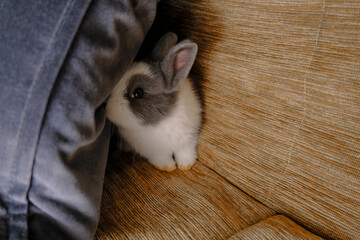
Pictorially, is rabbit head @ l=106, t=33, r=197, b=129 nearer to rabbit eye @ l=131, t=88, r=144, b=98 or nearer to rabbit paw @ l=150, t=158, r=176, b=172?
rabbit eye @ l=131, t=88, r=144, b=98

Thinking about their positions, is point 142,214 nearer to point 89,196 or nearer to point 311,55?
point 89,196

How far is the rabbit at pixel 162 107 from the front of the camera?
1004mm

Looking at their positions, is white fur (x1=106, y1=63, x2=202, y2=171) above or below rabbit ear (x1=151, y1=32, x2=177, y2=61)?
below

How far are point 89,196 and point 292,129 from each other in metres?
0.60

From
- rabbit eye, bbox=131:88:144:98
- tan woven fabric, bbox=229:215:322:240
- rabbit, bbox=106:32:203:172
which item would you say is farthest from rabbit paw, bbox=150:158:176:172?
tan woven fabric, bbox=229:215:322:240

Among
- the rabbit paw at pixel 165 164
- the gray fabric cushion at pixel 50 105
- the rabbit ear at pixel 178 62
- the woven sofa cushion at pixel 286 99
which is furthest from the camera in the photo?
the rabbit paw at pixel 165 164

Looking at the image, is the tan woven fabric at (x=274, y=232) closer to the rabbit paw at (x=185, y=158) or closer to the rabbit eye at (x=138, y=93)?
the rabbit paw at (x=185, y=158)

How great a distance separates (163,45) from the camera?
3.49ft

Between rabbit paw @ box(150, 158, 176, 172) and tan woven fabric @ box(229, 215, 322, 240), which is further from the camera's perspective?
rabbit paw @ box(150, 158, 176, 172)

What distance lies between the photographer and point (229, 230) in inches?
33.5

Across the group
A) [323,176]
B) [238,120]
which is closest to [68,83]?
[238,120]

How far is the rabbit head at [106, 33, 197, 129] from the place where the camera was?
100 cm

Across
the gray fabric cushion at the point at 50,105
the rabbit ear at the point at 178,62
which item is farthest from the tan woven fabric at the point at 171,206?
the rabbit ear at the point at 178,62

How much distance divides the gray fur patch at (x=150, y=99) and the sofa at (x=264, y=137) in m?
0.16
